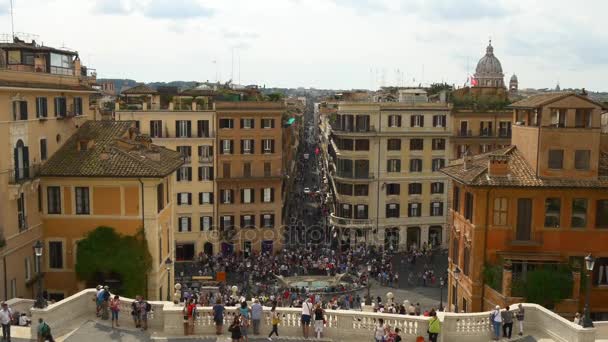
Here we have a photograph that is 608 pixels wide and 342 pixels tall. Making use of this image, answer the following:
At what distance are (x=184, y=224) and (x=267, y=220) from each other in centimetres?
862

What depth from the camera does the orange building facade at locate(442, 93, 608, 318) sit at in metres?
34.9

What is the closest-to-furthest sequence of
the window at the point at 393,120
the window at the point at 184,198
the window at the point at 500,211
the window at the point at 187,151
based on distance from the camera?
the window at the point at 500,211, the window at the point at 187,151, the window at the point at 184,198, the window at the point at 393,120

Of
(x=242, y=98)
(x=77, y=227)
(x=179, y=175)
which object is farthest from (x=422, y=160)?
(x=77, y=227)

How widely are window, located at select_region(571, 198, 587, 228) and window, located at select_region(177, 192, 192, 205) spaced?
4274 cm

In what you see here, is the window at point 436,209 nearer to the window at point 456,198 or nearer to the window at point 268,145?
the window at point 268,145

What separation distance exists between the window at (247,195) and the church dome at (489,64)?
135287 millimetres

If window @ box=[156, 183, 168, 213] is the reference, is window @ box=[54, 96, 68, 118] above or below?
above

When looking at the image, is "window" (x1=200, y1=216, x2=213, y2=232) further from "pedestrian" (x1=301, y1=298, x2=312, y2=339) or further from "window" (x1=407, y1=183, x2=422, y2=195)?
"pedestrian" (x1=301, y1=298, x2=312, y2=339)

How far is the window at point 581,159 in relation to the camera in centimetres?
3503

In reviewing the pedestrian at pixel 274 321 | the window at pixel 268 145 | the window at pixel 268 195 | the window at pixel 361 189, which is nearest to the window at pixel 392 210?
the window at pixel 361 189

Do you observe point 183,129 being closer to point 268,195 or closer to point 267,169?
point 267,169

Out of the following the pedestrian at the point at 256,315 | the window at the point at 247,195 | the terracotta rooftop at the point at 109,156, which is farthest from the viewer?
the window at the point at 247,195

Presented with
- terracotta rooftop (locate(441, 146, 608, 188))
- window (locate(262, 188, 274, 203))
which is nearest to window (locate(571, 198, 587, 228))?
terracotta rooftop (locate(441, 146, 608, 188))

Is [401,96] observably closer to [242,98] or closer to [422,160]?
[422,160]
